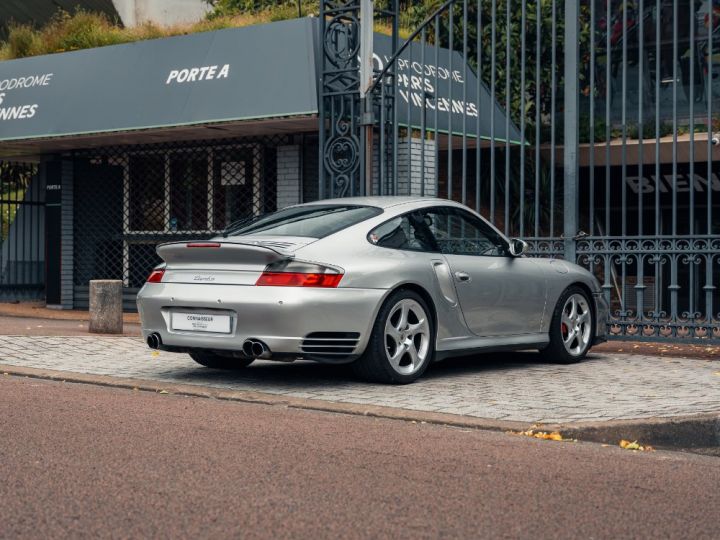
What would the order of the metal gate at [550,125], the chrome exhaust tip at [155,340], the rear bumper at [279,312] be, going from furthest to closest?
the metal gate at [550,125]
the chrome exhaust tip at [155,340]
the rear bumper at [279,312]

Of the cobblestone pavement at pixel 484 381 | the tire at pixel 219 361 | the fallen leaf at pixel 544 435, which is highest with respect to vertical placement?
the tire at pixel 219 361

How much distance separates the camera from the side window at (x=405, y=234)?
27.2 ft

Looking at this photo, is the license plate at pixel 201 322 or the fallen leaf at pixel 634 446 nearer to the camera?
the fallen leaf at pixel 634 446

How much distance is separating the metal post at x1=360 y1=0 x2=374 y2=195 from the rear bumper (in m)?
4.26

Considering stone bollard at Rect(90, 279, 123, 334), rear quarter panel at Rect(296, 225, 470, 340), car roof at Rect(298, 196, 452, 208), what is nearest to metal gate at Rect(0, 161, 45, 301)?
stone bollard at Rect(90, 279, 123, 334)

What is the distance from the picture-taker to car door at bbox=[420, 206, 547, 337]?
28.7 ft

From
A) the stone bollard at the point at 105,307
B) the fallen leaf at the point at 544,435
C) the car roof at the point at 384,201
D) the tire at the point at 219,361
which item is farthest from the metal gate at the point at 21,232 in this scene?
the fallen leaf at the point at 544,435

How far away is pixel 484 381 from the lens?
854cm

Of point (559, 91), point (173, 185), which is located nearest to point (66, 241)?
point (173, 185)

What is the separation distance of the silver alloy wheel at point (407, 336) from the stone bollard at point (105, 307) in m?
5.79

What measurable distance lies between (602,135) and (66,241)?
9.23 m

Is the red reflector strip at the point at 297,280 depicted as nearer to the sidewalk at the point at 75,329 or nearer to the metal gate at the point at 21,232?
the sidewalk at the point at 75,329

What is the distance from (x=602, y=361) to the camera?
1011cm

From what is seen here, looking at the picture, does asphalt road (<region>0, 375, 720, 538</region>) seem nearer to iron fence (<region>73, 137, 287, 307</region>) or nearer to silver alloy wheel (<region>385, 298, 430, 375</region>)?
silver alloy wheel (<region>385, 298, 430, 375</region>)
